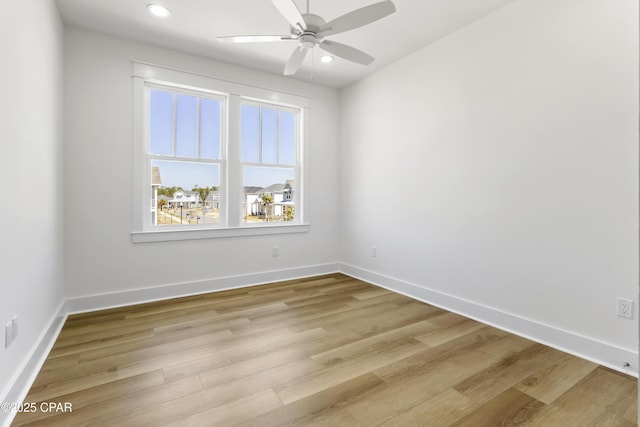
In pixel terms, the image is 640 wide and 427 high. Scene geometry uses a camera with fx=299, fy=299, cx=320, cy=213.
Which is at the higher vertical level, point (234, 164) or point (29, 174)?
point (234, 164)

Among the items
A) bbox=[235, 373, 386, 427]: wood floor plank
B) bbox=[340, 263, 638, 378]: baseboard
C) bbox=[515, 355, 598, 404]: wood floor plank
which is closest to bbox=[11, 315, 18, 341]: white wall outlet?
bbox=[235, 373, 386, 427]: wood floor plank

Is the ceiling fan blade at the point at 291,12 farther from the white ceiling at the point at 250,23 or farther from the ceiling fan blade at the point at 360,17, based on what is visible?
the white ceiling at the point at 250,23

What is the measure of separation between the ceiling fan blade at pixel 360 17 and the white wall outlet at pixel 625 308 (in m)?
2.40

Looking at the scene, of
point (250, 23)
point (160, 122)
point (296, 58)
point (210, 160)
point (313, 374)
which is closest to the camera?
point (313, 374)

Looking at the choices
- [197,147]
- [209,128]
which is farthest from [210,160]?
[209,128]

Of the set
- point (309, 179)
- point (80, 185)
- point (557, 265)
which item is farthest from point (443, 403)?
point (80, 185)

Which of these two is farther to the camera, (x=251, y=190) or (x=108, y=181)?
(x=251, y=190)

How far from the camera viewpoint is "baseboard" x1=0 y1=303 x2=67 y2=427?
4.87 ft

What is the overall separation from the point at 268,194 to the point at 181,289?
1609mm

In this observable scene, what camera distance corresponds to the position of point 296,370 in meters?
1.96

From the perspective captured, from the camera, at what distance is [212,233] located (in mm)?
3596

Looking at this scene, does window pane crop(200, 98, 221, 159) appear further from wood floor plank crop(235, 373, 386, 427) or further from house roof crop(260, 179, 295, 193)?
wood floor plank crop(235, 373, 386, 427)

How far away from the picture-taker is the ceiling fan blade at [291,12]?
1757 mm

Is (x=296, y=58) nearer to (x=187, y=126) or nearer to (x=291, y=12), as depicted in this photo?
(x=291, y=12)
